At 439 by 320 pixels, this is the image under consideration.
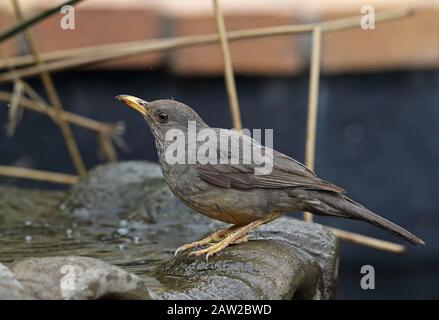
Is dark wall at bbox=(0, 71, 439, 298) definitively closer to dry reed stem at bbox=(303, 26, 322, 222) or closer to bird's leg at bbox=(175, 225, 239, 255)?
dry reed stem at bbox=(303, 26, 322, 222)

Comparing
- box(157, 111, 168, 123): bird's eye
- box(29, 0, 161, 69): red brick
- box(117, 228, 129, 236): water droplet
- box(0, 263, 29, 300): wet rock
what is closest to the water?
box(117, 228, 129, 236): water droplet

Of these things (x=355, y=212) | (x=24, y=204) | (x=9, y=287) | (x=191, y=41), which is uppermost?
(x=191, y=41)

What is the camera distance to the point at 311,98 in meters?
4.65

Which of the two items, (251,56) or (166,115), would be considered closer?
(166,115)

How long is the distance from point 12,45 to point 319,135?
2173mm

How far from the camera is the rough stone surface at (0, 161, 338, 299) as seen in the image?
277 cm

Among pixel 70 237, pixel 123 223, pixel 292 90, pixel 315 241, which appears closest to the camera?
pixel 315 241

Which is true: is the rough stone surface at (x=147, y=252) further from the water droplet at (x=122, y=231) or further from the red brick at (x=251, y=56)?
the red brick at (x=251, y=56)

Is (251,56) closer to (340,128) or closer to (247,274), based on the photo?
(340,128)

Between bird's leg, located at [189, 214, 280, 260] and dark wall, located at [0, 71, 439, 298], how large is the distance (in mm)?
3030

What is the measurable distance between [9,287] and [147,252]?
1.43 metres

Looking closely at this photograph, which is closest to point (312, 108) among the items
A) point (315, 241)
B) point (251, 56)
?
point (315, 241)

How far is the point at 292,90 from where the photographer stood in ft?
22.4
